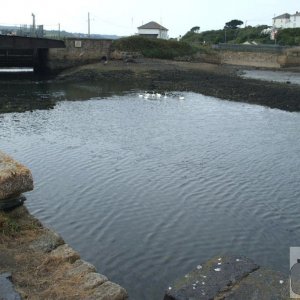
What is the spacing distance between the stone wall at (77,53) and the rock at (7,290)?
57755mm

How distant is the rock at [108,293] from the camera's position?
7.20m

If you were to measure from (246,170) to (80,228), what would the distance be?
363 inches

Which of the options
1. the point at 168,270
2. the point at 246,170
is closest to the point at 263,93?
the point at 246,170

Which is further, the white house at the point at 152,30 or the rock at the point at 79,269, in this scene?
the white house at the point at 152,30

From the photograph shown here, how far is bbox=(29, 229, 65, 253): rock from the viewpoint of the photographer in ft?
29.3

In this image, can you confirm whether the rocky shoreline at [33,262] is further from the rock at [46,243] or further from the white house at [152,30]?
the white house at [152,30]

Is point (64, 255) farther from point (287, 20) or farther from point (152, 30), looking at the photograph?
point (287, 20)

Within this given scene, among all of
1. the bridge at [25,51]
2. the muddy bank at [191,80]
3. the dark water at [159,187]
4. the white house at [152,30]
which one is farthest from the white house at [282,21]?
the dark water at [159,187]

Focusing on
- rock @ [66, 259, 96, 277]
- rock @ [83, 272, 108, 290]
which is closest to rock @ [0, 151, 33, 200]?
rock @ [66, 259, 96, 277]

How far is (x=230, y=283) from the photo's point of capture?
26.0ft

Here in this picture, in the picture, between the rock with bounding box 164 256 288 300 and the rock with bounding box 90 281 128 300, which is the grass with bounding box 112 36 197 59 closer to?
the rock with bounding box 164 256 288 300

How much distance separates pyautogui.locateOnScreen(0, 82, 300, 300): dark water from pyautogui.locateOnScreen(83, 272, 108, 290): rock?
83.9 inches

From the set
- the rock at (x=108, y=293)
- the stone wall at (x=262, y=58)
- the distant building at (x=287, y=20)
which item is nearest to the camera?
the rock at (x=108, y=293)

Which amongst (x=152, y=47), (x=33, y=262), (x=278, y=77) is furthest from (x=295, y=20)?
(x=33, y=262)
